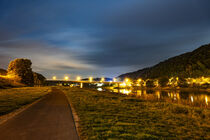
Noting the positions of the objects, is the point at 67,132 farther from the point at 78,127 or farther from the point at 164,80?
the point at 164,80

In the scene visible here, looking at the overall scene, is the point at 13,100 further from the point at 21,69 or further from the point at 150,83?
the point at 150,83

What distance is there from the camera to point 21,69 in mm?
64438

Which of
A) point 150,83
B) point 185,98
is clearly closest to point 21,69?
point 185,98

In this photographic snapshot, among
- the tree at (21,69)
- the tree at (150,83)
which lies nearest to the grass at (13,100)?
the tree at (21,69)

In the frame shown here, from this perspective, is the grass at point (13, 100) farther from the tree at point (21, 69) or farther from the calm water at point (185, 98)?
the tree at point (21, 69)

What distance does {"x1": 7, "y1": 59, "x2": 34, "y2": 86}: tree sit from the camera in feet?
209

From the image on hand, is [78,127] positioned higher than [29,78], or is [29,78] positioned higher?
[29,78]

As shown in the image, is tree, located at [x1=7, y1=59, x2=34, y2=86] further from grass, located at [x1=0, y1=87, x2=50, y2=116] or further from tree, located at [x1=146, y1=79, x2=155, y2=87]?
tree, located at [x1=146, y1=79, x2=155, y2=87]

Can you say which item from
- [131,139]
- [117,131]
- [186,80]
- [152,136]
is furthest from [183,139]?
[186,80]

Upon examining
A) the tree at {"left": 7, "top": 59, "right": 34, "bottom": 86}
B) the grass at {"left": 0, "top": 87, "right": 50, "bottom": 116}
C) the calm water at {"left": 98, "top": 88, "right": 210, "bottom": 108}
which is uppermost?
the tree at {"left": 7, "top": 59, "right": 34, "bottom": 86}

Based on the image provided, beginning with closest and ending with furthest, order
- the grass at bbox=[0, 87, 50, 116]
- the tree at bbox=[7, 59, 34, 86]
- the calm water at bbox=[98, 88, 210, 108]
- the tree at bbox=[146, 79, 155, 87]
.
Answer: the grass at bbox=[0, 87, 50, 116] → the calm water at bbox=[98, 88, 210, 108] → the tree at bbox=[7, 59, 34, 86] → the tree at bbox=[146, 79, 155, 87]

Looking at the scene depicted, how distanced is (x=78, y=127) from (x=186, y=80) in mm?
143524

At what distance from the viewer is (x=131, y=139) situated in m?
6.71

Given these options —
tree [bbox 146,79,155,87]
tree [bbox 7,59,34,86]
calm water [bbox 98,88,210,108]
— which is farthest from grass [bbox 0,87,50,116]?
tree [bbox 146,79,155,87]
